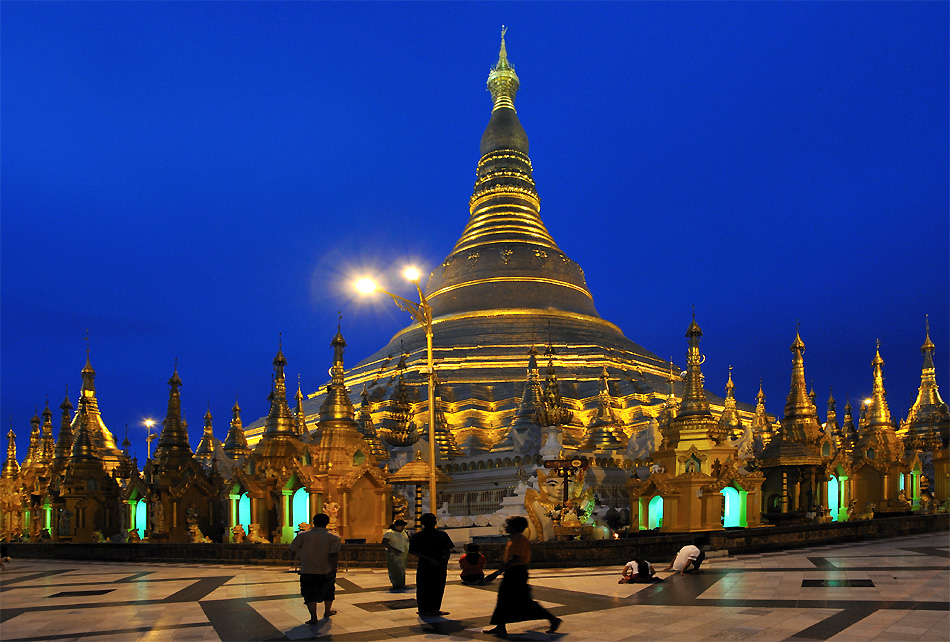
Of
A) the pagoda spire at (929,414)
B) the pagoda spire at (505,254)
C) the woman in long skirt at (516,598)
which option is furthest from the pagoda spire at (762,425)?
the woman in long skirt at (516,598)

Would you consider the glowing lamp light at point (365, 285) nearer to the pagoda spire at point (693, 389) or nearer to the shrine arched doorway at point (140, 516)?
the pagoda spire at point (693, 389)

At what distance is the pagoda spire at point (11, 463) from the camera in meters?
45.8

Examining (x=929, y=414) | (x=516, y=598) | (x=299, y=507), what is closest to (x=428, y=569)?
(x=516, y=598)

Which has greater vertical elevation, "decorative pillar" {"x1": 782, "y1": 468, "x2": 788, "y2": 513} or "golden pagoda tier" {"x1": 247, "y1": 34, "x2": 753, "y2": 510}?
"golden pagoda tier" {"x1": 247, "y1": 34, "x2": 753, "y2": 510}

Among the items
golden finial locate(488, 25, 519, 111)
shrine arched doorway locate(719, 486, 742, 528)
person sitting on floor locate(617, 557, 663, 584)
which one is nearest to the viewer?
person sitting on floor locate(617, 557, 663, 584)

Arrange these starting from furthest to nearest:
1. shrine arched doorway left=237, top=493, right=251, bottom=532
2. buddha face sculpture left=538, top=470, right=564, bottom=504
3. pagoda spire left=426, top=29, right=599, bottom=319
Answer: pagoda spire left=426, top=29, right=599, bottom=319 → shrine arched doorway left=237, top=493, right=251, bottom=532 → buddha face sculpture left=538, top=470, right=564, bottom=504

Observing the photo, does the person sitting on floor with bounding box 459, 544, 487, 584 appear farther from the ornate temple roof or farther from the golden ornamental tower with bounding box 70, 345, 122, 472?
the golden ornamental tower with bounding box 70, 345, 122, 472

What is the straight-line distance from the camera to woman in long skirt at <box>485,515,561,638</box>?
9.03 m

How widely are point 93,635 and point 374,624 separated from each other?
3.45 m

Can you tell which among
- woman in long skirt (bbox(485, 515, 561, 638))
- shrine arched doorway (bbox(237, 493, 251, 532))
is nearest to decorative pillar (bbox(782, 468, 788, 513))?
shrine arched doorway (bbox(237, 493, 251, 532))

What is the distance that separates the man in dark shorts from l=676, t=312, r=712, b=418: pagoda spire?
21.2 metres

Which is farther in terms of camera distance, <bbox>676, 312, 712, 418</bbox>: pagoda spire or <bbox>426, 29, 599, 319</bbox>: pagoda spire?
<bbox>426, 29, 599, 319</bbox>: pagoda spire

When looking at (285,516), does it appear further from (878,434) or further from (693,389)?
(878,434)

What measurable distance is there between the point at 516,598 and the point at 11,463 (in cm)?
4684
